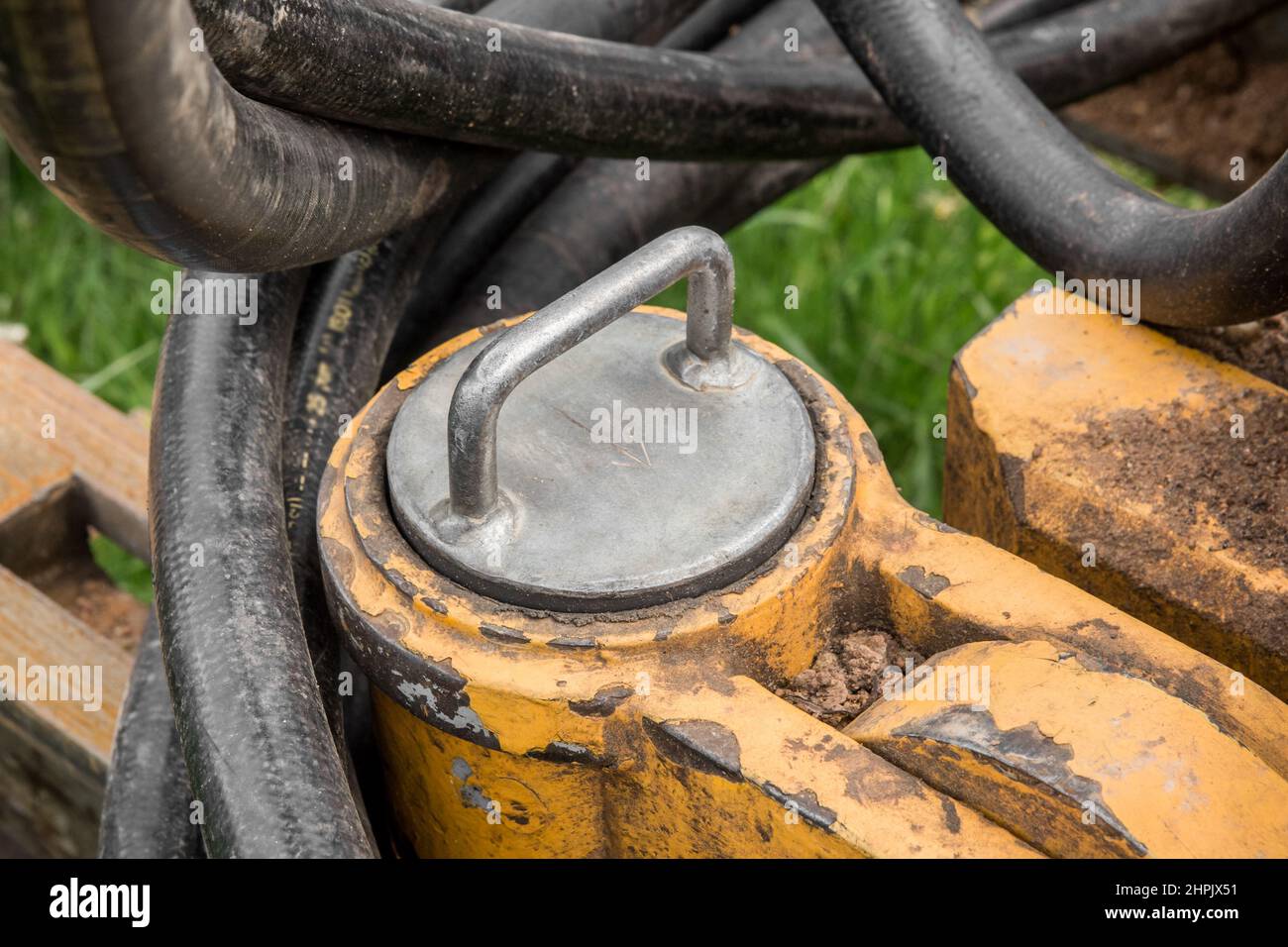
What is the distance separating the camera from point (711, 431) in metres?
0.90

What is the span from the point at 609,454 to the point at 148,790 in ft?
1.53

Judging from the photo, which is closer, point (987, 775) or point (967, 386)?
point (987, 775)

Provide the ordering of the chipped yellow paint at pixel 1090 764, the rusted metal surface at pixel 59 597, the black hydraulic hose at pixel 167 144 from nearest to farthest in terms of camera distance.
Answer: the black hydraulic hose at pixel 167 144
the chipped yellow paint at pixel 1090 764
the rusted metal surface at pixel 59 597

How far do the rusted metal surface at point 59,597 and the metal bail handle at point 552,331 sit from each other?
64 centimetres

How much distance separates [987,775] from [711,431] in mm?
300

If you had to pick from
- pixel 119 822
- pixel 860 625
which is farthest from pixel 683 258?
pixel 119 822

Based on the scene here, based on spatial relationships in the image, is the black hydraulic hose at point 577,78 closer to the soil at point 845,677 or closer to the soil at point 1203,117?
the soil at point 845,677

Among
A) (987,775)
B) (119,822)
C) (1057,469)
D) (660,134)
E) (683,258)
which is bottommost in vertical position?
(119,822)

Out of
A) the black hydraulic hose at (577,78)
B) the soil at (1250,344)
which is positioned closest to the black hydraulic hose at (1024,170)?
the soil at (1250,344)

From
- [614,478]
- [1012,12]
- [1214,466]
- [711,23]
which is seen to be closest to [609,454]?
[614,478]

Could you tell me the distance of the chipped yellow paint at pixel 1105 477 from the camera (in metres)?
0.94

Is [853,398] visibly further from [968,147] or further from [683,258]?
[683,258]

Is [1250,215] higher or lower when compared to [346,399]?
higher

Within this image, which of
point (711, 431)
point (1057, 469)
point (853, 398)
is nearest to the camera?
point (711, 431)
